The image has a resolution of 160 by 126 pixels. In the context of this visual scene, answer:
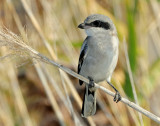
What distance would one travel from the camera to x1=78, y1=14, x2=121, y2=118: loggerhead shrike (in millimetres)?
2184

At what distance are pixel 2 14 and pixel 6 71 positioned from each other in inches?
26.1

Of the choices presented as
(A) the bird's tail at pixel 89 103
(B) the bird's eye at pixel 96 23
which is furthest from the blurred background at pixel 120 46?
(B) the bird's eye at pixel 96 23

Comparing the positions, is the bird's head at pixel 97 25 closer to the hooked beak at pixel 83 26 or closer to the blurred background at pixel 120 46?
the hooked beak at pixel 83 26

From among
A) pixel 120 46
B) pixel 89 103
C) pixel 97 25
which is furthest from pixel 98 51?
pixel 120 46

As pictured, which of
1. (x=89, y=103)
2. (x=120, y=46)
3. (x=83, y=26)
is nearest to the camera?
(x=83, y=26)

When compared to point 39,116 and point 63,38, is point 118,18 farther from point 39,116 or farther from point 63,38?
point 39,116

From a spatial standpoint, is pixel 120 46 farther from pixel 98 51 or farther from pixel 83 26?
pixel 83 26

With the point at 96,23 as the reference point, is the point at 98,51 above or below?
below

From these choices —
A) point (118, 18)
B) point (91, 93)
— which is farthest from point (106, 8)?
point (91, 93)

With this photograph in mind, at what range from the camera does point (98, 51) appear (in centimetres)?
220

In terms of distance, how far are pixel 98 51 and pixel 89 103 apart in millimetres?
382

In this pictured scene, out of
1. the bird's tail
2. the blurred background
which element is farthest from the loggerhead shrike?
the blurred background

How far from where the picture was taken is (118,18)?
2959mm

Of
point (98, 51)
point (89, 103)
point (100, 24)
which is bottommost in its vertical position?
point (89, 103)
